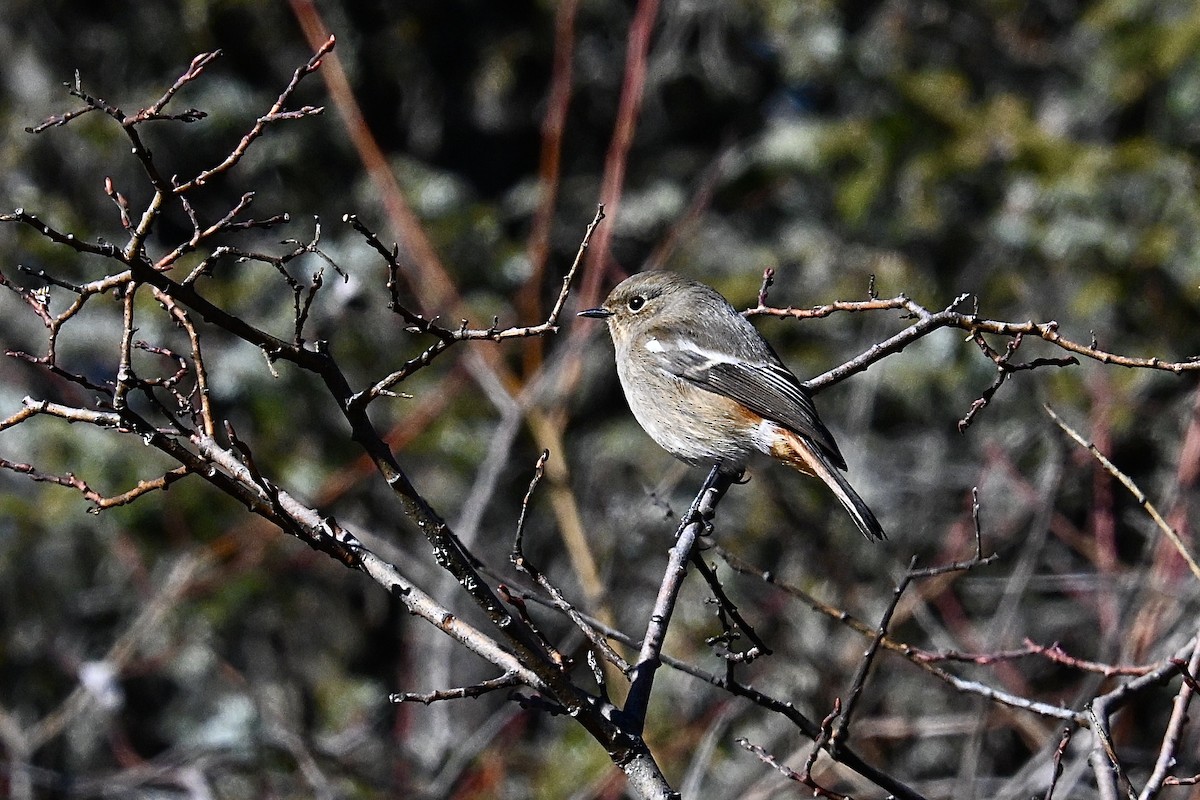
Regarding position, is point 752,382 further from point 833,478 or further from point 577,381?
point 577,381

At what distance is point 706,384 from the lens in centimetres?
423

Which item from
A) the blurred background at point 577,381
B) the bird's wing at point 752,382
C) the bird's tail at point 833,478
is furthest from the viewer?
the blurred background at point 577,381

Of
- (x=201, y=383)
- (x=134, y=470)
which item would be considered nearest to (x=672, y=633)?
(x=134, y=470)

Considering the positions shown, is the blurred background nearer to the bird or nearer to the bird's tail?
the bird

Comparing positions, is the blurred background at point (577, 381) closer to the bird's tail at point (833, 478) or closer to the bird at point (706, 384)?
the bird at point (706, 384)

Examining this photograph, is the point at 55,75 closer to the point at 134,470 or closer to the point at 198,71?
the point at 134,470

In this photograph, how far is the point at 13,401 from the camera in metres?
5.46

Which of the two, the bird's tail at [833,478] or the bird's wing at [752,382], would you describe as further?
the bird's wing at [752,382]

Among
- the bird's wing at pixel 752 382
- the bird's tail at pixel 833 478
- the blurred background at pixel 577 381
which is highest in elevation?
the blurred background at pixel 577 381

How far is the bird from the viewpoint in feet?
13.0

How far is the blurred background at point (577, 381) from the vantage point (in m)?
5.29

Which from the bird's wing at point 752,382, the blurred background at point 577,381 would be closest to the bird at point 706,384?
the bird's wing at point 752,382

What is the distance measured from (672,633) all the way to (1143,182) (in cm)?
290

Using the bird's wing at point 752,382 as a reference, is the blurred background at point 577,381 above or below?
above
